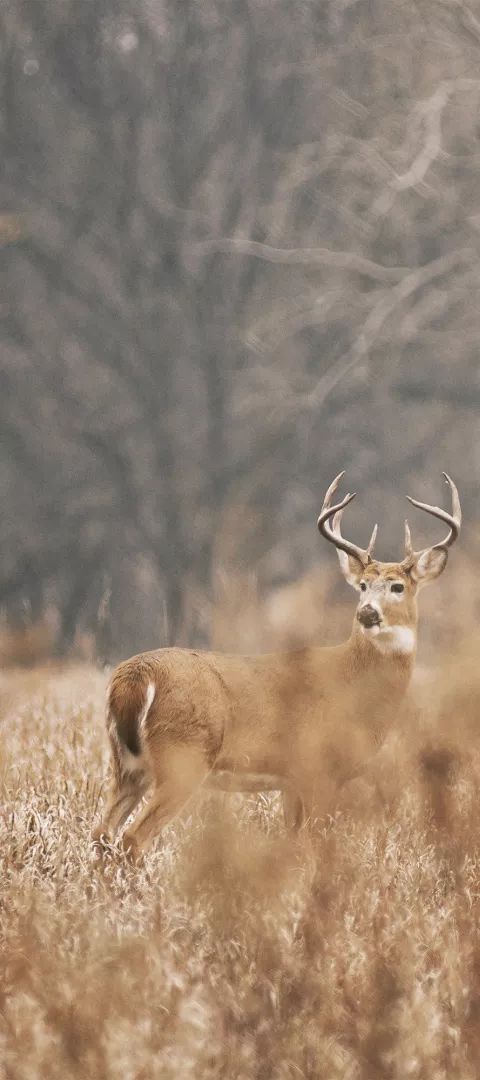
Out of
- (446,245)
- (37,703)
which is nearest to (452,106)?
(446,245)

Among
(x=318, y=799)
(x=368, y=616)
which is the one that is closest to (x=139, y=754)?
(x=368, y=616)

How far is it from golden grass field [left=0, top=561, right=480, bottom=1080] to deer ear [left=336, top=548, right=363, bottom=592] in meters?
2.15

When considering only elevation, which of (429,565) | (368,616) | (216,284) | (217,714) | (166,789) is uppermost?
(429,565)

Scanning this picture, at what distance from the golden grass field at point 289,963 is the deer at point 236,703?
3.47ft

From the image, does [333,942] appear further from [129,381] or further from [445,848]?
[129,381]

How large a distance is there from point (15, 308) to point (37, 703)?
10.8 metres

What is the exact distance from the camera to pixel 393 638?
227 inches

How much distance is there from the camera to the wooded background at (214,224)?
669 inches

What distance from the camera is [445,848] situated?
3.09 metres

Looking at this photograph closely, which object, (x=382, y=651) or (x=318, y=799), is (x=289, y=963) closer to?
(x=318, y=799)

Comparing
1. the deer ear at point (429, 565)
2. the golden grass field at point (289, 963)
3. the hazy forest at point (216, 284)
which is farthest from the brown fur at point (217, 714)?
the hazy forest at point (216, 284)

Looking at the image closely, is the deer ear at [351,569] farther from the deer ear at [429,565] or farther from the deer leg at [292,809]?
the deer leg at [292,809]

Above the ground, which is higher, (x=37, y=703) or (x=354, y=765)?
(x=354, y=765)

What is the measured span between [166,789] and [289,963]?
1.93 meters
